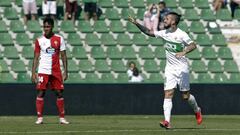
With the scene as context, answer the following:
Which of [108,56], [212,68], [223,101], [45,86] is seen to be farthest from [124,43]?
[45,86]

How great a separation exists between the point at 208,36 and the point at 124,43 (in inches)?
123

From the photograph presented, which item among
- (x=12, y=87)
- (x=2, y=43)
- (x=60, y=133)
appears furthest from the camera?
(x=2, y=43)

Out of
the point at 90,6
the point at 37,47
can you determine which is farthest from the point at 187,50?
the point at 90,6

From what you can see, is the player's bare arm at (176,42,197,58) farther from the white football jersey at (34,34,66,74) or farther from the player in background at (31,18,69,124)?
the white football jersey at (34,34,66,74)

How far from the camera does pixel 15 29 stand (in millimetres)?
26672

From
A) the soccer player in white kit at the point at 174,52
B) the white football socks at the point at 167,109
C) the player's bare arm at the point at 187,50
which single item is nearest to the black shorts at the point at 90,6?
the soccer player in white kit at the point at 174,52

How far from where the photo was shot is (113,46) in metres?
26.8

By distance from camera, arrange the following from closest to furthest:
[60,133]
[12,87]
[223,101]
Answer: [60,133], [12,87], [223,101]

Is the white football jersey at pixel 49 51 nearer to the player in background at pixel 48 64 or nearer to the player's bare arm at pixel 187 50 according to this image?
the player in background at pixel 48 64

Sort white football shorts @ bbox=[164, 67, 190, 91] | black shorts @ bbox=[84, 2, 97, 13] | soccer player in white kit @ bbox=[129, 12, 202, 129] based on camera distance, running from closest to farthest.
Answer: soccer player in white kit @ bbox=[129, 12, 202, 129], white football shorts @ bbox=[164, 67, 190, 91], black shorts @ bbox=[84, 2, 97, 13]

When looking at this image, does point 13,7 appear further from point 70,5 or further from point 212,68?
point 212,68

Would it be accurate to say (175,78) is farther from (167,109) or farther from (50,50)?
(50,50)

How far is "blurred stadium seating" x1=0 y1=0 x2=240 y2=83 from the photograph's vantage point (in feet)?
85.1

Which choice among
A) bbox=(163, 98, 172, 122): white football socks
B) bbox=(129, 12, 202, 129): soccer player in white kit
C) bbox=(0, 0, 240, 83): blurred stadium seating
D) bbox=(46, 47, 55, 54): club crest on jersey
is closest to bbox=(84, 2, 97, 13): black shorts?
bbox=(0, 0, 240, 83): blurred stadium seating
